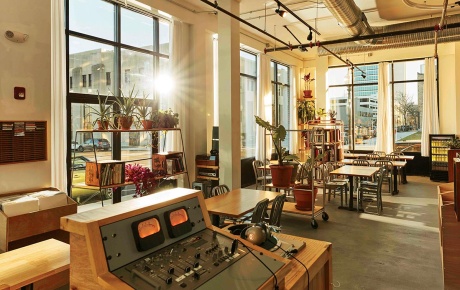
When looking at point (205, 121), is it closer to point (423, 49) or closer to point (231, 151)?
point (231, 151)

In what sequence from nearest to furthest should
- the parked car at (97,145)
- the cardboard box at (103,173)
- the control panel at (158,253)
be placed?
the control panel at (158,253) < the cardboard box at (103,173) < the parked car at (97,145)

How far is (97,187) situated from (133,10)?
11.1ft

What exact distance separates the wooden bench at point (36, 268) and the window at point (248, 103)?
7.12 m

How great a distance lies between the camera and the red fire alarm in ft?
12.4

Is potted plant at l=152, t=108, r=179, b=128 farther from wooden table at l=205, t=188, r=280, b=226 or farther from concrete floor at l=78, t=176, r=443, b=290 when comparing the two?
wooden table at l=205, t=188, r=280, b=226

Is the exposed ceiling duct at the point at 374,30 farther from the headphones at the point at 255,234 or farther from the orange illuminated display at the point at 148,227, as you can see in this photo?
the orange illuminated display at the point at 148,227

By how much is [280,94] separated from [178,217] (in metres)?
10.0

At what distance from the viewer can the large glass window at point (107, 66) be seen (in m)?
4.96

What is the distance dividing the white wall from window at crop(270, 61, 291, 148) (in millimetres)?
7361

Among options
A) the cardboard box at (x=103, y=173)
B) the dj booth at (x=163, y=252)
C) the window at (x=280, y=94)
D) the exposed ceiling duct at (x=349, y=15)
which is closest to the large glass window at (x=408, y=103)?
the window at (x=280, y=94)

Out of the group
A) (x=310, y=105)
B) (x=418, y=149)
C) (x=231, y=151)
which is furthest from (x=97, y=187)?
(x=418, y=149)

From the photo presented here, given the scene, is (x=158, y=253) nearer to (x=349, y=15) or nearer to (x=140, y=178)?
(x=140, y=178)

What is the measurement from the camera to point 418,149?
10.4 metres

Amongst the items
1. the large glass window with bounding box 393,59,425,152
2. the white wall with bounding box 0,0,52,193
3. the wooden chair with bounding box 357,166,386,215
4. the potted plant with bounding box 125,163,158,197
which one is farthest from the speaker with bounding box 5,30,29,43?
the large glass window with bounding box 393,59,425,152
